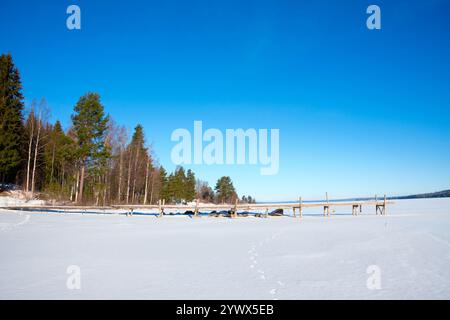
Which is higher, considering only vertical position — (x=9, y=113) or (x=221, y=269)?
(x=9, y=113)

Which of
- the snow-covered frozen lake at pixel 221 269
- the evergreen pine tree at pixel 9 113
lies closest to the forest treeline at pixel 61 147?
the evergreen pine tree at pixel 9 113

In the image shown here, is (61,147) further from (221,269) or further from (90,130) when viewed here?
(221,269)

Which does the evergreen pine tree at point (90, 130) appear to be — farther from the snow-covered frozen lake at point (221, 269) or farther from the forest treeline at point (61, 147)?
the snow-covered frozen lake at point (221, 269)

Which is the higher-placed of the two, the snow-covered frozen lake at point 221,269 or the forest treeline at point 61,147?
the forest treeline at point 61,147

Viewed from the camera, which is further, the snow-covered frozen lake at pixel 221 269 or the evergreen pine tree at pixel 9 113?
the evergreen pine tree at pixel 9 113

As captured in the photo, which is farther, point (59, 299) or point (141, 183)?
point (141, 183)

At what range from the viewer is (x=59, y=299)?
5.05m

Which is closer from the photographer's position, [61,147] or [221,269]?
[221,269]

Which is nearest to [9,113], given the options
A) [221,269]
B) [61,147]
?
[61,147]

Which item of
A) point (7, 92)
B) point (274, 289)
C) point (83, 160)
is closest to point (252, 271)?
point (274, 289)

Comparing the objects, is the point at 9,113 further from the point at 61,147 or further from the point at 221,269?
the point at 221,269

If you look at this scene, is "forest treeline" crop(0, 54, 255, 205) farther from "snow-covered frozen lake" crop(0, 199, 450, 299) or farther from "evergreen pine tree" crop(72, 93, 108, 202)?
"snow-covered frozen lake" crop(0, 199, 450, 299)

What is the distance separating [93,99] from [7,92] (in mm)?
8211

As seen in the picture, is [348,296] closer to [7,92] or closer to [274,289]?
[274,289]
